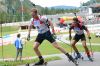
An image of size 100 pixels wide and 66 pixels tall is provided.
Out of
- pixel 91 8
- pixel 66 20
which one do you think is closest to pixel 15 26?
pixel 66 20

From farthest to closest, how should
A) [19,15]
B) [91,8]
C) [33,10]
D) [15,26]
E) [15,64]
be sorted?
1. [91,8]
2. [19,15]
3. [15,26]
4. [15,64]
5. [33,10]

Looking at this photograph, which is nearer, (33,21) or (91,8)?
(33,21)

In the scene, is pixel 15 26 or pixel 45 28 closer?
pixel 45 28

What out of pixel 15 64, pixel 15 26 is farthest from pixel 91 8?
pixel 15 64

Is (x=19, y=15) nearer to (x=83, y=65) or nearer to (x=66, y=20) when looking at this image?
(x=66, y=20)

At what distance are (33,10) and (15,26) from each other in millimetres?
111142

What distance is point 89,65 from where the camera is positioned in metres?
12.9

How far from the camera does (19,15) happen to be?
144000mm

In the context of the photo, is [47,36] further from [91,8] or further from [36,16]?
[91,8]

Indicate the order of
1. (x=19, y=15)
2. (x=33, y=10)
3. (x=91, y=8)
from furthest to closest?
(x=91, y=8)
(x=19, y=15)
(x=33, y=10)

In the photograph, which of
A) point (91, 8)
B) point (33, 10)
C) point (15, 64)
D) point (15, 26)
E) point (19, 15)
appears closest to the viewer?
point (33, 10)

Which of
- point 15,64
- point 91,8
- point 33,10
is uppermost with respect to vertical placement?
point 33,10

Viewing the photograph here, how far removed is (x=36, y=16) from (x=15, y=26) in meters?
111

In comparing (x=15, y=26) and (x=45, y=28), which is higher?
(x=45, y=28)
